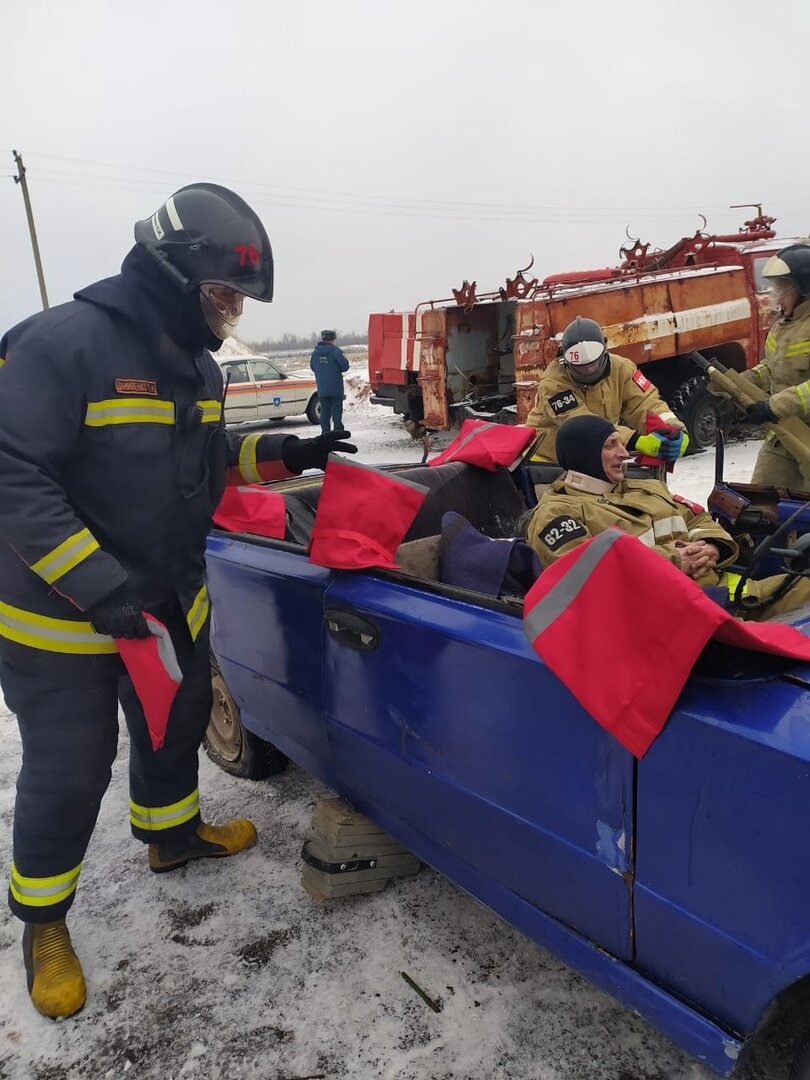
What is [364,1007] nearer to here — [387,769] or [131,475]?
[387,769]

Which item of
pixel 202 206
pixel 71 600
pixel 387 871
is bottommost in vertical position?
pixel 387 871

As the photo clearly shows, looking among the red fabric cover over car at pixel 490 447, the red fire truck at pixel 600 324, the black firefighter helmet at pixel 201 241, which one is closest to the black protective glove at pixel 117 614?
the black firefighter helmet at pixel 201 241

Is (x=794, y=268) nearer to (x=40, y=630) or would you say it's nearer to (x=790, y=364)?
(x=790, y=364)

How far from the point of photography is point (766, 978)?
126cm

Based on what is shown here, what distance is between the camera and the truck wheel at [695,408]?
28.1ft

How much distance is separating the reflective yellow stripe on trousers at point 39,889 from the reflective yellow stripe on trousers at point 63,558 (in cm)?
91

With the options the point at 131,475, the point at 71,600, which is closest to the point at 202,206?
the point at 131,475

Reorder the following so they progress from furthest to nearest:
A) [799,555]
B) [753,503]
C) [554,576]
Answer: [753,503]
[799,555]
[554,576]

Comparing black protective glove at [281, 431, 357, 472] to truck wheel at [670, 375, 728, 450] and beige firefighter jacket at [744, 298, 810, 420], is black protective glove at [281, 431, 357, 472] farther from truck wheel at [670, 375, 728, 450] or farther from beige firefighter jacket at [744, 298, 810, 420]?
truck wheel at [670, 375, 728, 450]

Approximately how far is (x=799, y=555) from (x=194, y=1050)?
1.90 meters

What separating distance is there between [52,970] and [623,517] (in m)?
2.16

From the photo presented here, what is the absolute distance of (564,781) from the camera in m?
1.55

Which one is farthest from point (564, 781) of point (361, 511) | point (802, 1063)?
point (361, 511)

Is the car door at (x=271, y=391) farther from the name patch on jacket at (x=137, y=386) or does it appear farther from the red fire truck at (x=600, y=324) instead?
the name patch on jacket at (x=137, y=386)
